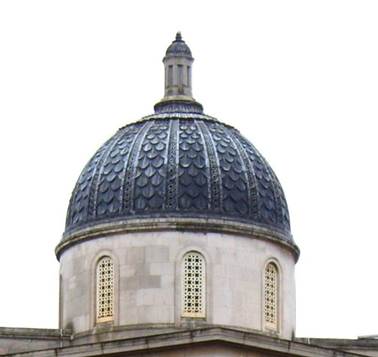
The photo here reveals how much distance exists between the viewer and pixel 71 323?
7100cm

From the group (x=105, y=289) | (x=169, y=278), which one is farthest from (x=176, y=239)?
(x=105, y=289)

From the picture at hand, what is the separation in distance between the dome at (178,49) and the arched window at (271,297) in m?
8.17

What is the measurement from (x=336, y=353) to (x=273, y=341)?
216cm

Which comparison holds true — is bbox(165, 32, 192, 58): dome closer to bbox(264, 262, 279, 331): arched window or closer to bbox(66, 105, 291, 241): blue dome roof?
bbox(66, 105, 291, 241): blue dome roof

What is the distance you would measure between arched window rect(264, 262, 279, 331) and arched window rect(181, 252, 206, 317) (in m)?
2.25

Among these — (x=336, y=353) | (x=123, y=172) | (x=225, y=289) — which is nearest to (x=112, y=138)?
(x=123, y=172)

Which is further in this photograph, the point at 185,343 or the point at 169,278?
the point at 169,278

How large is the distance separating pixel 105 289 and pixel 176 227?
3025 mm

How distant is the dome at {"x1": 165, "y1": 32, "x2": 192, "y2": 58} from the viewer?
74500mm

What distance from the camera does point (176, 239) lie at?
69.8 meters

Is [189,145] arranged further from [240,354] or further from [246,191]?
[240,354]

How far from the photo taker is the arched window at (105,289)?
70.1 metres

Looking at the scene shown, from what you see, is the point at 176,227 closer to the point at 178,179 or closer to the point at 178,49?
the point at 178,179

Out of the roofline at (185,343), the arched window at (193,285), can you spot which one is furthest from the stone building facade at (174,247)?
the roofline at (185,343)
